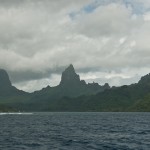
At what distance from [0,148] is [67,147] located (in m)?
Result: 13.3

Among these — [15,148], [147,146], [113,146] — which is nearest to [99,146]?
[113,146]

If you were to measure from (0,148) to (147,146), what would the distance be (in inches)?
1174

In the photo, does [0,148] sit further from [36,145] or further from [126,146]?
[126,146]

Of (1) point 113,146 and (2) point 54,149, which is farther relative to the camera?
(1) point 113,146

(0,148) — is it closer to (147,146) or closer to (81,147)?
(81,147)

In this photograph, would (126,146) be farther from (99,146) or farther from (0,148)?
(0,148)

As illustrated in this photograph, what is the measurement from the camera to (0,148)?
68500mm

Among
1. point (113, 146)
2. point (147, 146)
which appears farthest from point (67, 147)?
point (147, 146)

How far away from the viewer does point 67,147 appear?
69062 millimetres

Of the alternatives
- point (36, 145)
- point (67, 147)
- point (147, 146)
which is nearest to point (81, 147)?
point (67, 147)

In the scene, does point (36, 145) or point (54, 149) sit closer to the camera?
point (54, 149)

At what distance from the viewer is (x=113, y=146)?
2778 inches

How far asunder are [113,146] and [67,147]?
9.48 meters

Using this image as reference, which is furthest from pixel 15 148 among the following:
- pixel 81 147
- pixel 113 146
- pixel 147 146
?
pixel 147 146
